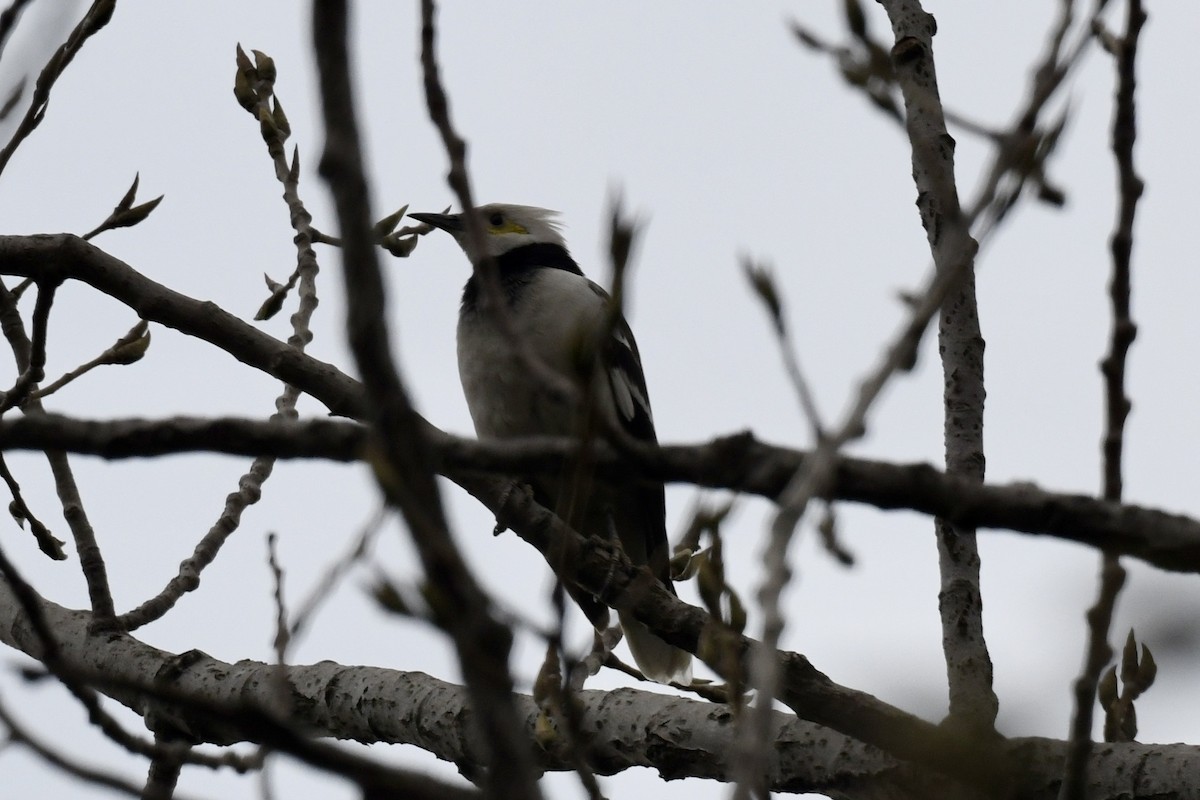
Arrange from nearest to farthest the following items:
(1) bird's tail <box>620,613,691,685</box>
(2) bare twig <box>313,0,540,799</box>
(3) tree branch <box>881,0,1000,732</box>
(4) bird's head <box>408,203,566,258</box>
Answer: (2) bare twig <box>313,0,540,799</box>
(3) tree branch <box>881,0,1000,732</box>
(1) bird's tail <box>620,613,691,685</box>
(4) bird's head <box>408,203,566,258</box>

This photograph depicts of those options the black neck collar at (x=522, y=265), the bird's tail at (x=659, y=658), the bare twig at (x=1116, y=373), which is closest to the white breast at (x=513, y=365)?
the black neck collar at (x=522, y=265)

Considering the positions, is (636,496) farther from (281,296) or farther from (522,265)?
(281,296)

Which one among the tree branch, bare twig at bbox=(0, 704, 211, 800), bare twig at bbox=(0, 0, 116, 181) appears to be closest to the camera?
bare twig at bbox=(0, 704, 211, 800)

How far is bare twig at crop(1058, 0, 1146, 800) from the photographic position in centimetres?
175

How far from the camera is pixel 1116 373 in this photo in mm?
1829

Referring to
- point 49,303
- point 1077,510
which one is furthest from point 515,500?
point 1077,510


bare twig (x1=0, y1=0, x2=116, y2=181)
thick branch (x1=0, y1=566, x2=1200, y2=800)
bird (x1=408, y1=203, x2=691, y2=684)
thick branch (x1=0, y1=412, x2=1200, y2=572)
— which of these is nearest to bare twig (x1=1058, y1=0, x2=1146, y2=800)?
thick branch (x1=0, y1=412, x2=1200, y2=572)

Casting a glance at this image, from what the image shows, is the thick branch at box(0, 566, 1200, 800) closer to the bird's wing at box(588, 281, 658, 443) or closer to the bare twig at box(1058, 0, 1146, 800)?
the bare twig at box(1058, 0, 1146, 800)

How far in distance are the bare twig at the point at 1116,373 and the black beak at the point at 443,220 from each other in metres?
5.38

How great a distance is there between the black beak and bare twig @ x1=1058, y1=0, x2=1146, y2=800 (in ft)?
17.6

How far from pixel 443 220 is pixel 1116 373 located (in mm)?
5540

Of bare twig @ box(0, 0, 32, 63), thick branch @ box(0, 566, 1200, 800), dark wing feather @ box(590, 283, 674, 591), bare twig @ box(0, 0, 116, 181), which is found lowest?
thick branch @ box(0, 566, 1200, 800)

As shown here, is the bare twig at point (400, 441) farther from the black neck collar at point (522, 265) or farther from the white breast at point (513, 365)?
the black neck collar at point (522, 265)

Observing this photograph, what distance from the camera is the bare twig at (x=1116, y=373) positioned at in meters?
1.75
